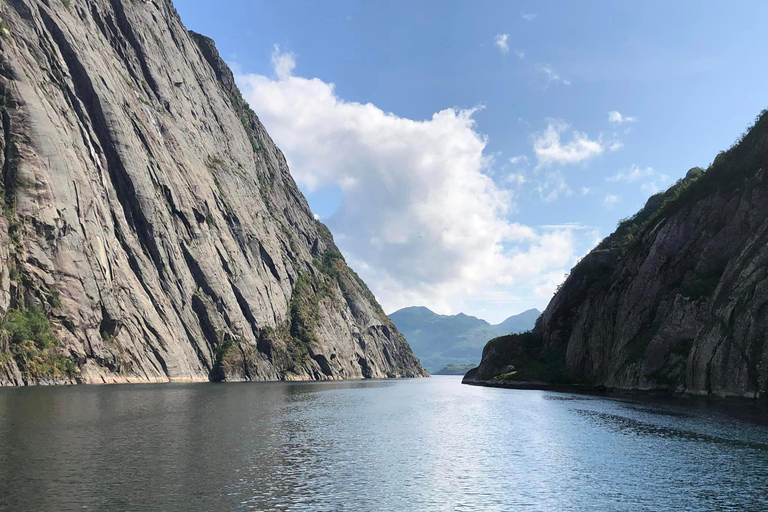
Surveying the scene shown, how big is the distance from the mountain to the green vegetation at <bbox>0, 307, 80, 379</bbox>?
290ft

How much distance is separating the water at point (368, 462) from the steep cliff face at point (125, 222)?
5001 cm

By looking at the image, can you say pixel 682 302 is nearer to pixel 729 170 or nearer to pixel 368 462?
pixel 729 170

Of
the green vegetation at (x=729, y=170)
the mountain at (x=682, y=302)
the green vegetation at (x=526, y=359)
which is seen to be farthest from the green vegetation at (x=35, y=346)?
the green vegetation at (x=729, y=170)

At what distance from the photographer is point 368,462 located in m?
31.2

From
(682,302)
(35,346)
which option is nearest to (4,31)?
(35,346)

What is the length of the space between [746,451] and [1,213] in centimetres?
10237

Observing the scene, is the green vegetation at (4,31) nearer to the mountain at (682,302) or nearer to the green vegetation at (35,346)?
the green vegetation at (35,346)

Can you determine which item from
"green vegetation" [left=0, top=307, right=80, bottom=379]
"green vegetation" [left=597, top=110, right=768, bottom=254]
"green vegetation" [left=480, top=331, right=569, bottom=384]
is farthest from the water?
"green vegetation" [left=480, top=331, right=569, bottom=384]

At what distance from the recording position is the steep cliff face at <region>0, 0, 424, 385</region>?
315 ft

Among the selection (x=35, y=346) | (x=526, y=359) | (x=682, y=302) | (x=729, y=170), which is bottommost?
(x=526, y=359)

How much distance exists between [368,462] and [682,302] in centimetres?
6731

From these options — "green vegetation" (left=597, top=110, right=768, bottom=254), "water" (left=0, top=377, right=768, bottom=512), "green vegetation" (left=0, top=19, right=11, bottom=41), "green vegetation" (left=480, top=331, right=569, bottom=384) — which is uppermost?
"green vegetation" (left=0, top=19, right=11, bottom=41)

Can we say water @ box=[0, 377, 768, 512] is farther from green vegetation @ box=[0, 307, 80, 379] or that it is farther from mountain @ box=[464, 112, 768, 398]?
green vegetation @ box=[0, 307, 80, 379]

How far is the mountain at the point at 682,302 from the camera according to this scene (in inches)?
2464
